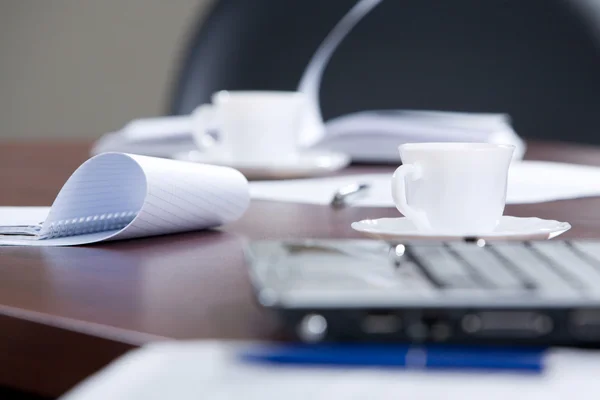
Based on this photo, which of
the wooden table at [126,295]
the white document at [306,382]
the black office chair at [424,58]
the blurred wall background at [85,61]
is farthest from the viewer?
the blurred wall background at [85,61]

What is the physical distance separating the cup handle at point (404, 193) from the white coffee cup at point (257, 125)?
1.87ft

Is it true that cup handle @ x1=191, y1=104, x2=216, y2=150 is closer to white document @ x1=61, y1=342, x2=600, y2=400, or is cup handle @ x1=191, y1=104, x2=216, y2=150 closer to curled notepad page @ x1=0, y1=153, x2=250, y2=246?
curled notepad page @ x1=0, y1=153, x2=250, y2=246

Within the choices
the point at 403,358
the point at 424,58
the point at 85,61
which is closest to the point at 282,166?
the point at 403,358

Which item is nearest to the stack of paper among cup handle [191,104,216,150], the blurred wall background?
cup handle [191,104,216,150]

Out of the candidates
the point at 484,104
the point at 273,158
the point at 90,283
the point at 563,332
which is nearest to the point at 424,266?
the point at 563,332

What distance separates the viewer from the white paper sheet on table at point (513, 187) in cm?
84

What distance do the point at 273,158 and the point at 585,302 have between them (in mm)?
898

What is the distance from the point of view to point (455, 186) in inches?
24.5

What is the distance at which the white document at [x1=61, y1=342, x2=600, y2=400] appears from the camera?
0.89 ft

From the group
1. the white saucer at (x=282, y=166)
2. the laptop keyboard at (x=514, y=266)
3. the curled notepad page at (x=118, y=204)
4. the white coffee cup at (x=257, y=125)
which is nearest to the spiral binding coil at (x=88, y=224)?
the curled notepad page at (x=118, y=204)

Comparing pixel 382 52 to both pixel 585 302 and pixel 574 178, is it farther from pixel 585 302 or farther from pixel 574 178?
pixel 585 302

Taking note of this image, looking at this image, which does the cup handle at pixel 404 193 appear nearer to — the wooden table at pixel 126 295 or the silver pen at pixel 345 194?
the wooden table at pixel 126 295

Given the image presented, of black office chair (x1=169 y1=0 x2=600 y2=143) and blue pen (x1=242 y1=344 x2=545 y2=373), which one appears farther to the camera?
black office chair (x1=169 y1=0 x2=600 y2=143)

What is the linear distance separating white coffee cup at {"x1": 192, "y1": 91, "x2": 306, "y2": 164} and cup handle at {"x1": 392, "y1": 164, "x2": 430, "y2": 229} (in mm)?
571
